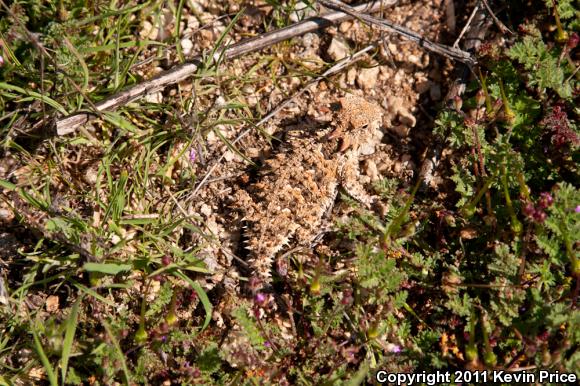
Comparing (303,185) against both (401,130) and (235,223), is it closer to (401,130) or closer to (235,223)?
(235,223)

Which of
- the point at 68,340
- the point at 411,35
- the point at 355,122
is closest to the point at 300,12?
the point at 411,35

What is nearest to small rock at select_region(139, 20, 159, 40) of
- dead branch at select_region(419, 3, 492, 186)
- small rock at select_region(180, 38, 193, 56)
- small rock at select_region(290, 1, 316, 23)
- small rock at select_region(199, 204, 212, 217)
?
small rock at select_region(180, 38, 193, 56)

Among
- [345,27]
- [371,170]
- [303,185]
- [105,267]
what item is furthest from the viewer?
[345,27]

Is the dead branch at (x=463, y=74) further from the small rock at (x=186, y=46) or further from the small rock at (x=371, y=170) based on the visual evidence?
the small rock at (x=186, y=46)

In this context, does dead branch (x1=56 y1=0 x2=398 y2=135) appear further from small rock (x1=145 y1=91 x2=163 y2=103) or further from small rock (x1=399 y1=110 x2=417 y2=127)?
small rock (x1=399 y1=110 x2=417 y2=127)

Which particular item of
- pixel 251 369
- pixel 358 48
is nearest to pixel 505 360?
pixel 251 369
